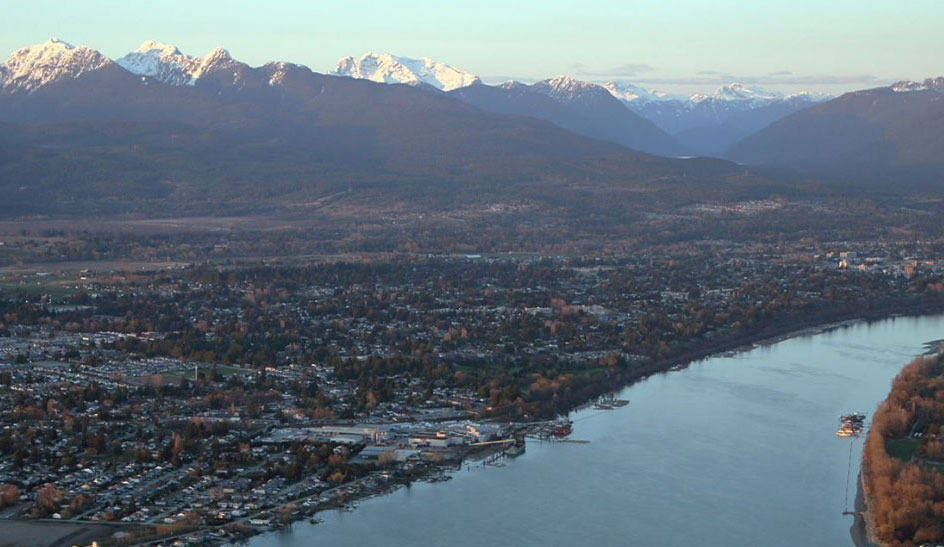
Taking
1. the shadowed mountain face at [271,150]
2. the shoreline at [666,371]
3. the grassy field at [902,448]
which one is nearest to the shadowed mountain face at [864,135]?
the shadowed mountain face at [271,150]

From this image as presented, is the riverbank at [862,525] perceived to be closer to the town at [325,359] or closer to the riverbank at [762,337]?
the town at [325,359]

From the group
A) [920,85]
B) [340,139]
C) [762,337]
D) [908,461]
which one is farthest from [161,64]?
[908,461]

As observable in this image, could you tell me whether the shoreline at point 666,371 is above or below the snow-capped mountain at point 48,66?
below

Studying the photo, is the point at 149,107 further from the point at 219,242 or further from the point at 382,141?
the point at 219,242

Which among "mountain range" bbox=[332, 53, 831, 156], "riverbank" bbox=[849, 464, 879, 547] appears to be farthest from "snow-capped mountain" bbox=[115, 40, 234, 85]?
"riverbank" bbox=[849, 464, 879, 547]

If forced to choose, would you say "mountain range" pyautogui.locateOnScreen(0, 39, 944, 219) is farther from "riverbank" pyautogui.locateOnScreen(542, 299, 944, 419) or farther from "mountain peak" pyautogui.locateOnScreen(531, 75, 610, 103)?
"riverbank" pyautogui.locateOnScreen(542, 299, 944, 419)

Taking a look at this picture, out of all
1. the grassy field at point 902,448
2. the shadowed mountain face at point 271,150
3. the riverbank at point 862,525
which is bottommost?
the riverbank at point 862,525

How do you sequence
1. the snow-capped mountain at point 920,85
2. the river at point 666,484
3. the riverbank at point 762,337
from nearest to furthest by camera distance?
the river at point 666,484 → the riverbank at point 762,337 → the snow-capped mountain at point 920,85
